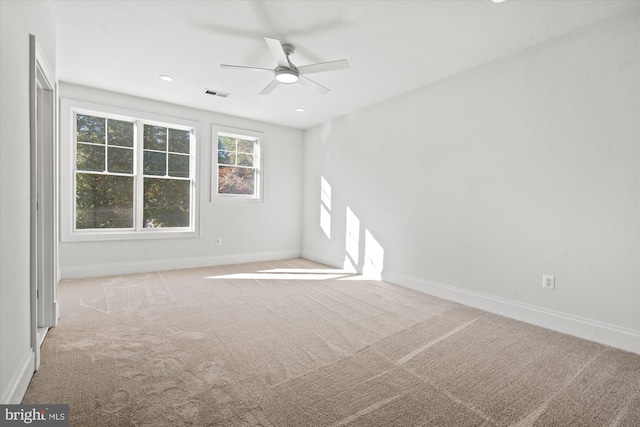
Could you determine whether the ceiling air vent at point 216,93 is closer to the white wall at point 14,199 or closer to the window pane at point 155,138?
the window pane at point 155,138

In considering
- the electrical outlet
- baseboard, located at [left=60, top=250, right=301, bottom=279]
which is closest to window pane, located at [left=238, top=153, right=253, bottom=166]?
baseboard, located at [left=60, top=250, right=301, bottom=279]

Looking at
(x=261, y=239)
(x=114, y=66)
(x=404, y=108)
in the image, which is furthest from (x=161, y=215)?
(x=404, y=108)

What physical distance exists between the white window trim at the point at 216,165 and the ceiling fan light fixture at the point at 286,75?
264 centimetres

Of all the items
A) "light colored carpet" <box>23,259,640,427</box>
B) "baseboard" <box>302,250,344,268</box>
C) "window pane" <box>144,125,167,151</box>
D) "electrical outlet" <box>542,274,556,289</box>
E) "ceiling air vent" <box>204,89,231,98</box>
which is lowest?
"light colored carpet" <box>23,259,640,427</box>

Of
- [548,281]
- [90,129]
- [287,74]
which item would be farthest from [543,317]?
[90,129]

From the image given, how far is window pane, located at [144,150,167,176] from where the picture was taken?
16.5 feet

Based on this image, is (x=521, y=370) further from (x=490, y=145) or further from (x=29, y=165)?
(x=29, y=165)

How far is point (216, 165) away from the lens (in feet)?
18.3

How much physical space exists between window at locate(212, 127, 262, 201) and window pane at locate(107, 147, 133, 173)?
4.28ft

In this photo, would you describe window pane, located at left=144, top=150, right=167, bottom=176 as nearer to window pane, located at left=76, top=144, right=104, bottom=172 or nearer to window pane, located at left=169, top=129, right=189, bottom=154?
window pane, located at left=169, top=129, right=189, bottom=154

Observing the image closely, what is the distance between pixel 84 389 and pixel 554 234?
3.87 meters

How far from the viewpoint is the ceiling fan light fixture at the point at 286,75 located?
321 centimetres

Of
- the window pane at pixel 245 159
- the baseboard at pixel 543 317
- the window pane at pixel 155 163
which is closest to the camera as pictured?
the baseboard at pixel 543 317

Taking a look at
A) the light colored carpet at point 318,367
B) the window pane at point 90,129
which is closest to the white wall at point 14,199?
the light colored carpet at point 318,367
